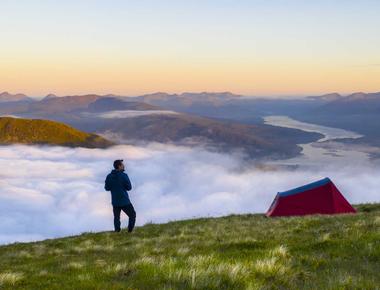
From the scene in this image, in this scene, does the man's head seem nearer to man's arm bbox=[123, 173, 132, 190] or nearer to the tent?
man's arm bbox=[123, 173, 132, 190]

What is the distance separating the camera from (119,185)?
19859mm

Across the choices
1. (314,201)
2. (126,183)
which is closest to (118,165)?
(126,183)

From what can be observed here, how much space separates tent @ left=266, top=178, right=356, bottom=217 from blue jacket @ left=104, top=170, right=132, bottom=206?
10.4 metres

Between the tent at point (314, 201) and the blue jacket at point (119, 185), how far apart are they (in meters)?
10.4

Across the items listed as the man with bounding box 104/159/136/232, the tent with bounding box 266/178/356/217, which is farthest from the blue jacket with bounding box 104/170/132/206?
the tent with bounding box 266/178/356/217

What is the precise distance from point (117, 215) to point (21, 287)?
44.7 feet

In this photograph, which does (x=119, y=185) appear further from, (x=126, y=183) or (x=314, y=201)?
(x=314, y=201)

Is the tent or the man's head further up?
the man's head

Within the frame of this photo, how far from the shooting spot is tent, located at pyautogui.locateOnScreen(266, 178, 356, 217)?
26547mm

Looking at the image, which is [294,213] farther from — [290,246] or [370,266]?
[370,266]

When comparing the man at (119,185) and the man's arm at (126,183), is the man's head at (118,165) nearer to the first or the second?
the man at (119,185)

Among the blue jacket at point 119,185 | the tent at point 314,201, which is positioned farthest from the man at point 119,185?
the tent at point 314,201

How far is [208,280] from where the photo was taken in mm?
6840

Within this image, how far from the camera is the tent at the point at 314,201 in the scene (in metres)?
26.5
